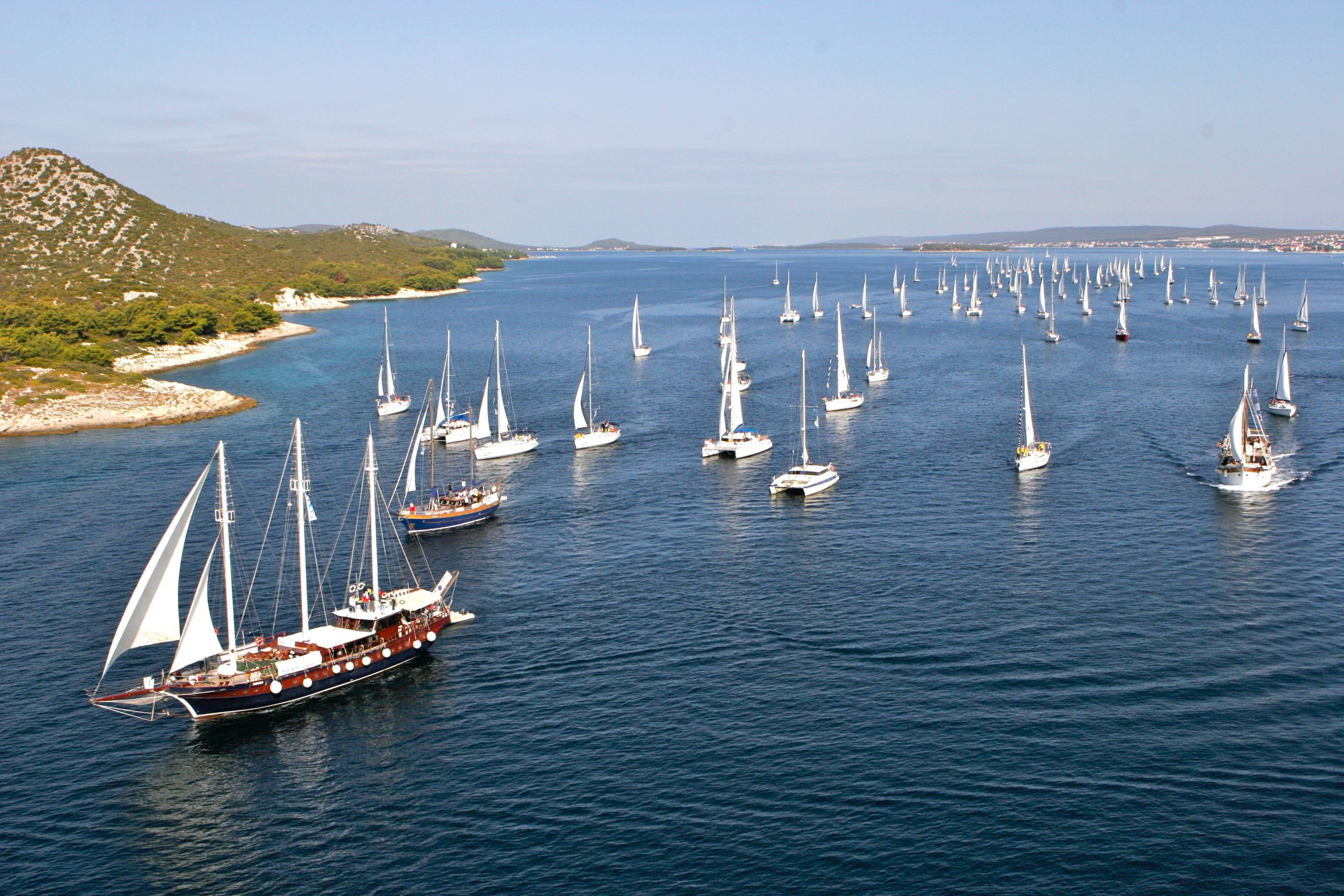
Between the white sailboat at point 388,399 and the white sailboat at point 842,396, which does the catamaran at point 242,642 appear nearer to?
the white sailboat at point 388,399

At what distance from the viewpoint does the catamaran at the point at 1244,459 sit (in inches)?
3666

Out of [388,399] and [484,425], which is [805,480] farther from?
[388,399]

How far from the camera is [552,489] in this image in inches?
3986

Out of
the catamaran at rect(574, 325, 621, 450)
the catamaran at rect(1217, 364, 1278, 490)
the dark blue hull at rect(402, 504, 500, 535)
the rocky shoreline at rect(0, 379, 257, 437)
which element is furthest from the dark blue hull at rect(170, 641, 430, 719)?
the rocky shoreline at rect(0, 379, 257, 437)

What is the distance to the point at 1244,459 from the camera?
94.4 metres

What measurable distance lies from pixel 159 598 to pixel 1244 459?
8799cm

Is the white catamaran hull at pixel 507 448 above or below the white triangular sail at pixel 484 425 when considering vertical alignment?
below

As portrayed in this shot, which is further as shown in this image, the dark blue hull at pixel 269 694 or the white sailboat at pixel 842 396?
the white sailboat at pixel 842 396

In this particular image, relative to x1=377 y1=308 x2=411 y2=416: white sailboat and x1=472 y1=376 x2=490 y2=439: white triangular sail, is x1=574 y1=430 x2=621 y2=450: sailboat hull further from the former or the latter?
x1=377 y1=308 x2=411 y2=416: white sailboat

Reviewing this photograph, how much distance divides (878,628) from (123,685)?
43.9 m

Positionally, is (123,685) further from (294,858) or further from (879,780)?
(879,780)

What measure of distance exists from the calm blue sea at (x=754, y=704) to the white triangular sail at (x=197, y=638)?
11.9 ft

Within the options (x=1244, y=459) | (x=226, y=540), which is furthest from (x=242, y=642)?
(x=1244, y=459)

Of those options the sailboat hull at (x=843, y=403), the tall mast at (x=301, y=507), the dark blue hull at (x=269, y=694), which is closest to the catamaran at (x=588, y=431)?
the sailboat hull at (x=843, y=403)
